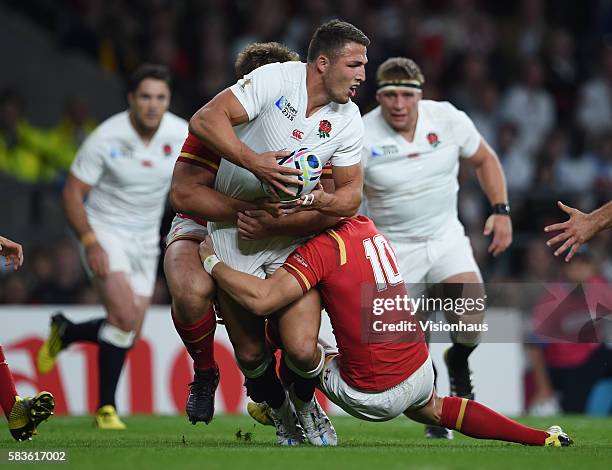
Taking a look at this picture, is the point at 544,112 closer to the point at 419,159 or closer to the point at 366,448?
the point at 419,159

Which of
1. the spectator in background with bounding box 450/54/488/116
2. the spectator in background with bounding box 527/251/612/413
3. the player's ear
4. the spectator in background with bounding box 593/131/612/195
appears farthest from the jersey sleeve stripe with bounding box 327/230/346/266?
the spectator in background with bounding box 450/54/488/116

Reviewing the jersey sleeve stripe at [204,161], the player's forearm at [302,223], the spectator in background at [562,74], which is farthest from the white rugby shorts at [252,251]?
the spectator in background at [562,74]

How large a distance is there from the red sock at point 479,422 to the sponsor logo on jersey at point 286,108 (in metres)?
1.88

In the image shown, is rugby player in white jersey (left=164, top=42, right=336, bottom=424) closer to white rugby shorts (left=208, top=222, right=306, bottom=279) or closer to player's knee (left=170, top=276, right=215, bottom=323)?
player's knee (left=170, top=276, right=215, bottom=323)

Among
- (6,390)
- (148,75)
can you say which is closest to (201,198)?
(6,390)

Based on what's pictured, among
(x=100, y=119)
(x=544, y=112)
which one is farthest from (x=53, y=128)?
(x=544, y=112)

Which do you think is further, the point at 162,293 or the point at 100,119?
the point at 100,119

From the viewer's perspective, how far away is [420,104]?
30.0 ft

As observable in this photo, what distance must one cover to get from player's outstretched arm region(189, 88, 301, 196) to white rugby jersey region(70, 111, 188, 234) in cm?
330

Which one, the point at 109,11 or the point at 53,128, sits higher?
the point at 109,11

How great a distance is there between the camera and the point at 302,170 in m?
6.56

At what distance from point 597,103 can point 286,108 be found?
9586 millimetres

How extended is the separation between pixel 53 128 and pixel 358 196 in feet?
29.1

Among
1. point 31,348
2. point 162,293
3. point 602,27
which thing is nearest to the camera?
point 31,348
